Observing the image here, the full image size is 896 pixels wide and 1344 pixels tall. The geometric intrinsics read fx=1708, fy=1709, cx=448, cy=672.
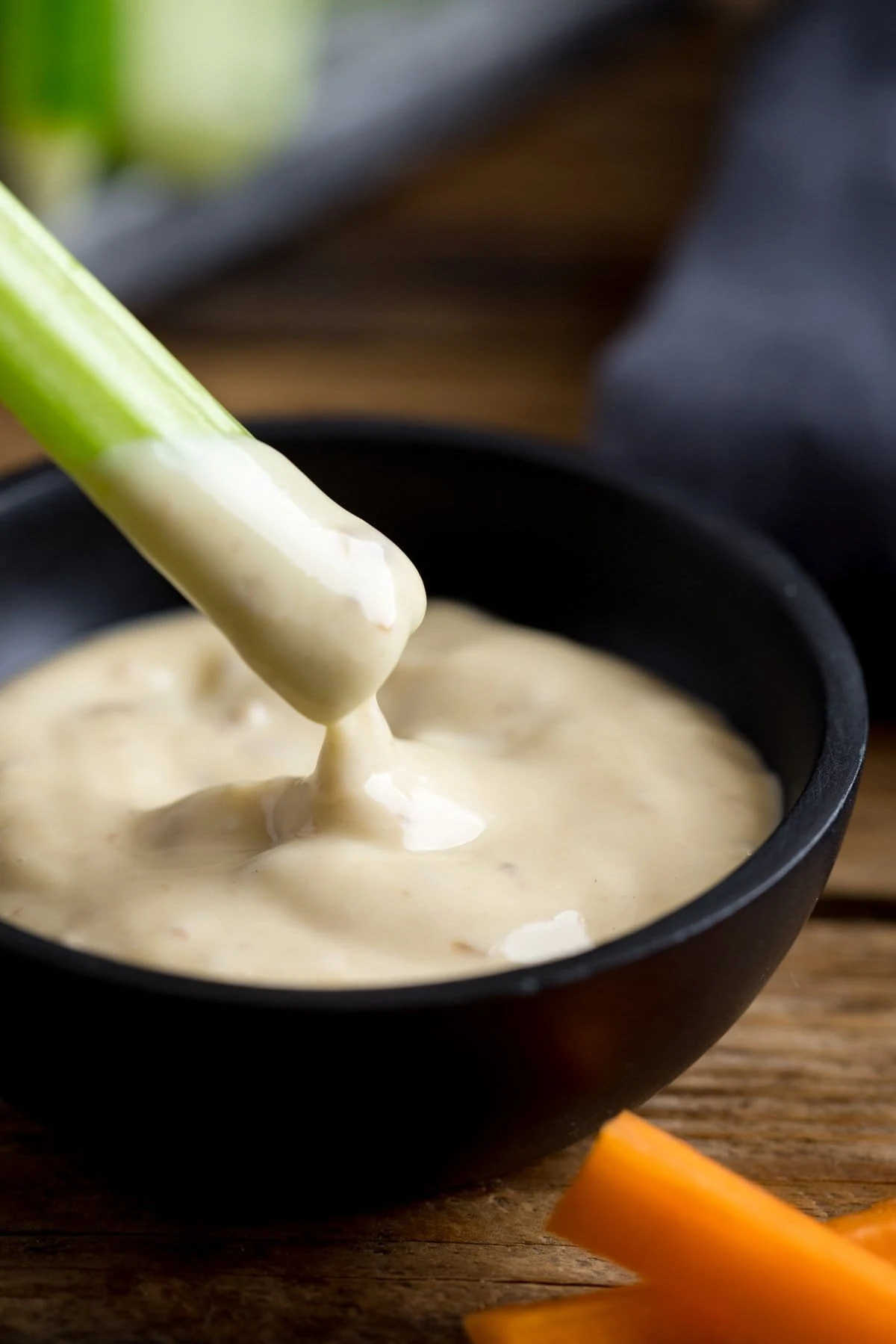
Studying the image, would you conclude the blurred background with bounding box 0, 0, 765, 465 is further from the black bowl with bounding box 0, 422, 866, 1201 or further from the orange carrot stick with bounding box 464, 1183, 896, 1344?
the orange carrot stick with bounding box 464, 1183, 896, 1344

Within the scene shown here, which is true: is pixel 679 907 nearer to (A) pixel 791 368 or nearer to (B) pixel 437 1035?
(B) pixel 437 1035

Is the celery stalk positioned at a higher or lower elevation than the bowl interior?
higher

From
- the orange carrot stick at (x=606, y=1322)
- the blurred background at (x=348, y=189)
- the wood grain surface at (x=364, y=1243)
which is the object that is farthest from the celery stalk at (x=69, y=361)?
the blurred background at (x=348, y=189)

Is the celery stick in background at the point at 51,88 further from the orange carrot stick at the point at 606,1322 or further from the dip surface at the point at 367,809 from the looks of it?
the orange carrot stick at the point at 606,1322

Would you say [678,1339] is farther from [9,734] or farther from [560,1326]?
[9,734]

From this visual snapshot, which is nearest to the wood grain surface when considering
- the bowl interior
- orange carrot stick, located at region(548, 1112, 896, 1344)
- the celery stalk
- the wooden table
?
the wooden table

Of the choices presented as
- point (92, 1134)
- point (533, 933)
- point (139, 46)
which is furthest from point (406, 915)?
point (139, 46)
